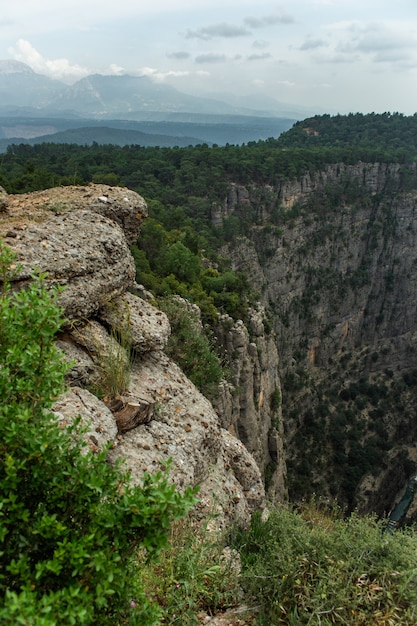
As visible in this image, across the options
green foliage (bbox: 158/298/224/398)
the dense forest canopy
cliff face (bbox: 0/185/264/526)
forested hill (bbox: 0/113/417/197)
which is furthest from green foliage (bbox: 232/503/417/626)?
forested hill (bbox: 0/113/417/197)

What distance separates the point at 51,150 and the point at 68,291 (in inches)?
2467

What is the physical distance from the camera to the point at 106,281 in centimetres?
796

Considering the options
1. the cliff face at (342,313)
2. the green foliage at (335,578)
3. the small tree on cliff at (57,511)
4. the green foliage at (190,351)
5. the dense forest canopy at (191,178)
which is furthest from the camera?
the cliff face at (342,313)

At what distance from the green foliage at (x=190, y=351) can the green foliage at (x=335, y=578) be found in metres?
6.14

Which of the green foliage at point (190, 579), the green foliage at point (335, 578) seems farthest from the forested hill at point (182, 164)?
the green foliage at point (335, 578)

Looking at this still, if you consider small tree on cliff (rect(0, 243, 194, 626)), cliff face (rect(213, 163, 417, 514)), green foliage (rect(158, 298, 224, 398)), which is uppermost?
small tree on cliff (rect(0, 243, 194, 626))

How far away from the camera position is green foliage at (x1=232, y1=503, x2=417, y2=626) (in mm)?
4457

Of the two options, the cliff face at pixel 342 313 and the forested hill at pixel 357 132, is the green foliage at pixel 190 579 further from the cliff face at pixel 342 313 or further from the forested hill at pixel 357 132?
the forested hill at pixel 357 132

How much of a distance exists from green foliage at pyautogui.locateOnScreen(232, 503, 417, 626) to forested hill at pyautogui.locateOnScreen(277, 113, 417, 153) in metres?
82.8

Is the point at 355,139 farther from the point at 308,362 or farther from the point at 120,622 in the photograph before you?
the point at 120,622

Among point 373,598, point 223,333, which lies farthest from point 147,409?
point 223,333

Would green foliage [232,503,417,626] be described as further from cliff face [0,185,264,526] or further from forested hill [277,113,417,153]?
forested hill [277,113,417,153]

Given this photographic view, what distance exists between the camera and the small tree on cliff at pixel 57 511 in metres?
2.66

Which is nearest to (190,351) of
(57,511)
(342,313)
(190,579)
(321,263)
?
(190,579)
